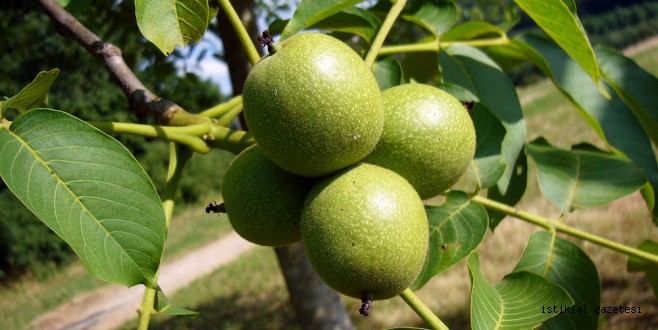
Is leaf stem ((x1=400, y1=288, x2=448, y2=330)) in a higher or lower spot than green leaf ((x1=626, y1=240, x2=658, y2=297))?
higher

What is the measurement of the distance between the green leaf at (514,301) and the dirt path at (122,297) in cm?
690

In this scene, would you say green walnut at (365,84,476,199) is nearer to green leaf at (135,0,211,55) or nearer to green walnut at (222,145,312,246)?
green walnut at (222,145,312,246)

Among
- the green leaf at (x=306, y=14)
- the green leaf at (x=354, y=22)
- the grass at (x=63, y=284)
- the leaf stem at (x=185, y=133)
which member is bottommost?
the grass at (x=63, y=284)

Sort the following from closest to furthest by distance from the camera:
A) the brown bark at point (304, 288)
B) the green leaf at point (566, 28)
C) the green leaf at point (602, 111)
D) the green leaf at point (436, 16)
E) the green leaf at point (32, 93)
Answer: the green leaf at point (32, 93) < the green leaf at point (566, 28) < the green leaf at point (602, 111) < the green leaf at point (436, 16) < the brown bark at point (304, 288)

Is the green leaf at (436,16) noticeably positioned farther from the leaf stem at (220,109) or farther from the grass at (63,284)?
the grass at (63,284)

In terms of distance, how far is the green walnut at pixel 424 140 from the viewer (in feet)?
4.03

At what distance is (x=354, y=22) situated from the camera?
164 cm

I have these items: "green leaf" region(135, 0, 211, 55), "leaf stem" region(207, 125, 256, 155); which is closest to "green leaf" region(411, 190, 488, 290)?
"leaf stem" region(207, 125, 256, 155)

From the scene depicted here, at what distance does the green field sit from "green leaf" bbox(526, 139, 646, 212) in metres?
0.37

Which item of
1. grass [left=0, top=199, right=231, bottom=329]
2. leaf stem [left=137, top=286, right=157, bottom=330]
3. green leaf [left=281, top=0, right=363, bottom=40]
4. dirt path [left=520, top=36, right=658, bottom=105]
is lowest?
dirt path [left=520, top=36, right=658, bottom=105]

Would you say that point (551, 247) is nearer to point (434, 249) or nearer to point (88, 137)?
point (434, 249)

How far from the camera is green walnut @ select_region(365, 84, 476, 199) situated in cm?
123

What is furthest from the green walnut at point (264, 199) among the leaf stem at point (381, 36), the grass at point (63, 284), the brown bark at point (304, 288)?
the grass at point (63, 284)

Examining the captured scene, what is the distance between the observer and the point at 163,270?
983 centimetres
